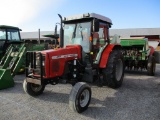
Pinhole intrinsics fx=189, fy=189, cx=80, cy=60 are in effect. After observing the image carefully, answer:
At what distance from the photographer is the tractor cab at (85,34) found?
5.29 m

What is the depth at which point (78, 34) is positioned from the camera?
5.47 meters

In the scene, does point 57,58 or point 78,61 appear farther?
point 78,61

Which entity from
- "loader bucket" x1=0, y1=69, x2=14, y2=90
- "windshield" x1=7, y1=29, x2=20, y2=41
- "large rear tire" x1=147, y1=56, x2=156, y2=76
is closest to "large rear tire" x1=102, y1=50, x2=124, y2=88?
"large rear tire" x1=147, y1=56, x2=156, y2=76

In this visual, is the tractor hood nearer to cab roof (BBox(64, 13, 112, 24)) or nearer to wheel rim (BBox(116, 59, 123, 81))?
cab roof (BBox(64, 13, 112, 24))

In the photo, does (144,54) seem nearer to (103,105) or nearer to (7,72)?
(103,105)

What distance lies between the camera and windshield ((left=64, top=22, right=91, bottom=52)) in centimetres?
534

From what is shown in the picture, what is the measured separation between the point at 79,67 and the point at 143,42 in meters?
4.88

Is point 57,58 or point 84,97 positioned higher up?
point 57,58

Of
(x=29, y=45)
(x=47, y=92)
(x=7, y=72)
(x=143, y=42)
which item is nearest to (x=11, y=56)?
(x=29, y=45)

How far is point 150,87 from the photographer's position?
642cm

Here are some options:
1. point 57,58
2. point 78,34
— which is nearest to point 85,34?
point 78,34

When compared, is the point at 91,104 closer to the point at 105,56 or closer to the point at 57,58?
the point at 57,58

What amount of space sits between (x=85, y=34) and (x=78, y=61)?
2.71 feet

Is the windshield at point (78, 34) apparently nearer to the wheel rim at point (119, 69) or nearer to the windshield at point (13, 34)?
the wheel rim at point (119, 69)
